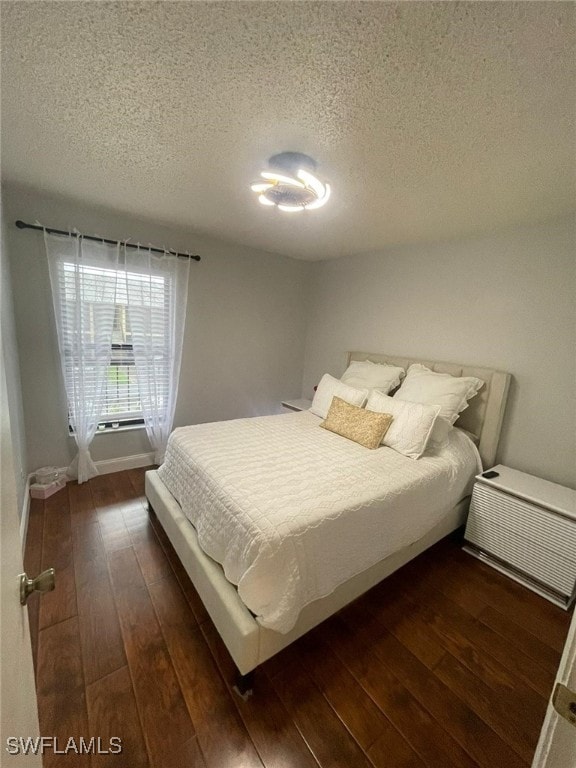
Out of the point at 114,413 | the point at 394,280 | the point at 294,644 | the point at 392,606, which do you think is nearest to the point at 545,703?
the point at 392,606

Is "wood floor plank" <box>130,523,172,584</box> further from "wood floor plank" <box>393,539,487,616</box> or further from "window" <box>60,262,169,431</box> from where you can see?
"wood floor plank" <box>393,539,487,616</box>

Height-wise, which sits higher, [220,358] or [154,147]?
[154,147]

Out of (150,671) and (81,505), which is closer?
(150,671)

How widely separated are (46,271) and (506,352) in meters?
3.57

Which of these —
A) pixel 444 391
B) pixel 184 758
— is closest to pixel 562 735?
pixel 184 758

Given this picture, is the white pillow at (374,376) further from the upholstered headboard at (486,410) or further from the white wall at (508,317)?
the upholstered headboard at (486,410)

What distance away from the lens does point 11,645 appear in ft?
1.77

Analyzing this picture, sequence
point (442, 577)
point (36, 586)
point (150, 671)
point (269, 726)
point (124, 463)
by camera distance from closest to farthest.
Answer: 1. point (36, 586)
2. point (269, 726)
3. point (150, 671)
4. point (442, 577)
5. point (124, 463)

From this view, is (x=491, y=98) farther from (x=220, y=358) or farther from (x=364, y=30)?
(x=220, y=358)

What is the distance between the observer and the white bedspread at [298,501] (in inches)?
47.0

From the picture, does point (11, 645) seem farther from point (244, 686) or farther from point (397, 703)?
point (397, 703)

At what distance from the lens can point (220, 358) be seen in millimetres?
3270

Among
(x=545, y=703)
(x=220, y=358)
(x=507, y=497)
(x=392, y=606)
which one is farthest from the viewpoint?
(x=220, y=358)

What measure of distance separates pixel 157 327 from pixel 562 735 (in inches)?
120
